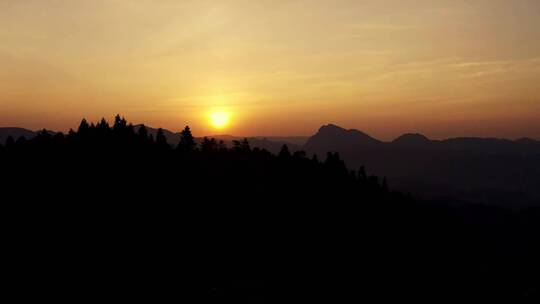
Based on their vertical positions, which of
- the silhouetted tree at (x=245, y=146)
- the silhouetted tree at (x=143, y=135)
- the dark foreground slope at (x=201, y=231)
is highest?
the silhouetted tree at (x=143, y=135)

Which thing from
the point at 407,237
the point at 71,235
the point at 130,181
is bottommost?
the point at 407,237

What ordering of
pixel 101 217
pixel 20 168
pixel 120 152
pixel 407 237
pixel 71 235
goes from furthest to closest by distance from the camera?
1. pixel 407 237
2. pixel 120 152
3. pixel 20 168
4. pixel 101 217
5. pixel 71 235

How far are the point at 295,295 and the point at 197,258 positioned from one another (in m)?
15.4

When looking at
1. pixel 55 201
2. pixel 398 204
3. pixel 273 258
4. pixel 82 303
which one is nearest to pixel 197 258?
pixel 273 258

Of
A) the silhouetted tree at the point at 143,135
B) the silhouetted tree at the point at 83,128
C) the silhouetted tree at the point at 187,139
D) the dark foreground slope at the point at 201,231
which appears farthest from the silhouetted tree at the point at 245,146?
the silhouetted tree at the point at 83,128

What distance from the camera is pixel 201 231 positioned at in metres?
79.8

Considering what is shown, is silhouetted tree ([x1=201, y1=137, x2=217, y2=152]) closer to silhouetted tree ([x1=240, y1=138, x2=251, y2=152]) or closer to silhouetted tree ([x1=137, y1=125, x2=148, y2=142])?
silhouetted tree ([x1=240, y1=138, x2=251, y2=152])

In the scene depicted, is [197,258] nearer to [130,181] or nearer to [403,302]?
[130,181]

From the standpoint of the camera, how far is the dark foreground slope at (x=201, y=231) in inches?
2596

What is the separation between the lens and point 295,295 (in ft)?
233

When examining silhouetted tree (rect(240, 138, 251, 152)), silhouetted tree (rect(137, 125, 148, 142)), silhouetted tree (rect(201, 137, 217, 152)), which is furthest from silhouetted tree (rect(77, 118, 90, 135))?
silhouetted tree (rect(240, 138, 251, 152))

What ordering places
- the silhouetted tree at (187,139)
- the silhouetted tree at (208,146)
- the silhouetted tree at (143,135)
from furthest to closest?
the silhouetted tree at (208,146) < the silhouetted tree at (187,139) < the silhouetted tree at (143,135)

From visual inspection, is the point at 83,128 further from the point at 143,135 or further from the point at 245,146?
the point at 245,146

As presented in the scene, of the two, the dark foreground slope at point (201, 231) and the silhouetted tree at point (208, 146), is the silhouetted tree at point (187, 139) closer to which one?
the dark foreground slope at point (201, 231)
